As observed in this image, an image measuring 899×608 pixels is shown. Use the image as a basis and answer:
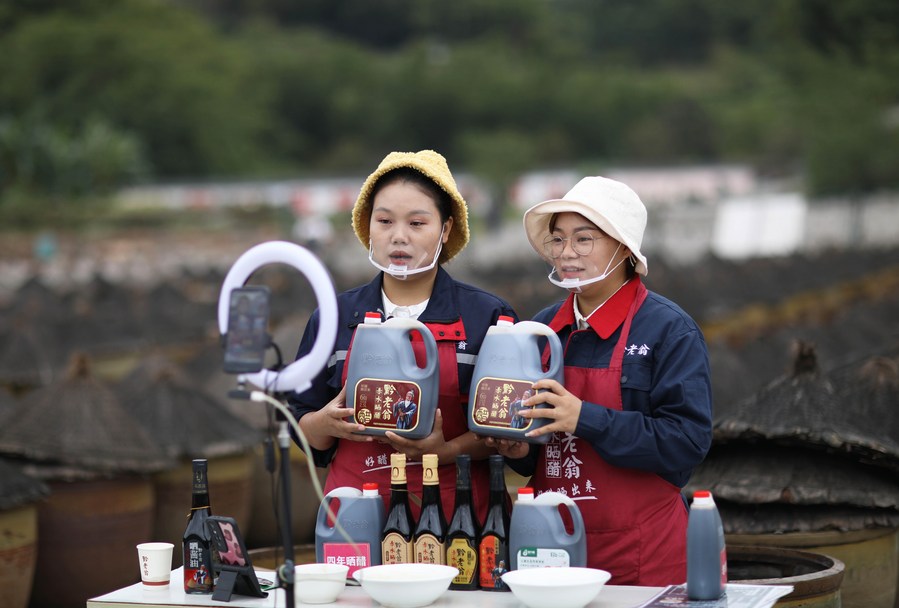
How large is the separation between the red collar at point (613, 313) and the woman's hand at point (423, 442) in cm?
49

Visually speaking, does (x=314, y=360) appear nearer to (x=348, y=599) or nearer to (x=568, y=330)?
(x=348, y=599)

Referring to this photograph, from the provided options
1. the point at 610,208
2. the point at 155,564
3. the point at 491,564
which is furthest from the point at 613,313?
the point at 155,564

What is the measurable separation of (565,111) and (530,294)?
3597 inches

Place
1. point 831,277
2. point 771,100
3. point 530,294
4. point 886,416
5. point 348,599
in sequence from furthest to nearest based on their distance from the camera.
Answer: point 771,100 → point 831,277 → point 530,294 → point 886,416 → point 348,599

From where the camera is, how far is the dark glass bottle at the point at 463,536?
11.7 ft

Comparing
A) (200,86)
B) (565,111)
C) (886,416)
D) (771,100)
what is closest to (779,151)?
(771,100)

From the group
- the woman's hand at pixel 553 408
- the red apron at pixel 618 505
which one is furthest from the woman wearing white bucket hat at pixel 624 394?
the woman's hand at pixel 553 408

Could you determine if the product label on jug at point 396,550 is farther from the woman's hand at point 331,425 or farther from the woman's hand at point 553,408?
the woman's hand at point 553,408

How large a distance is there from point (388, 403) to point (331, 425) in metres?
0.23

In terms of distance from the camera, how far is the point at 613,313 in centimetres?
383

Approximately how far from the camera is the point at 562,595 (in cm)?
323

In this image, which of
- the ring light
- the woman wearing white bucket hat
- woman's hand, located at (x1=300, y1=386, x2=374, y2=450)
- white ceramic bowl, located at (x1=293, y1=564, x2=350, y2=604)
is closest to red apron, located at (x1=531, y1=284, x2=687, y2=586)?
the woman wearing white bucket hat

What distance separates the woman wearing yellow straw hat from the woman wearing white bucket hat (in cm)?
21

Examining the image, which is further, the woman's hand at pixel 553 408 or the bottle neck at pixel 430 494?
the bottle neck at pixel 430 494
